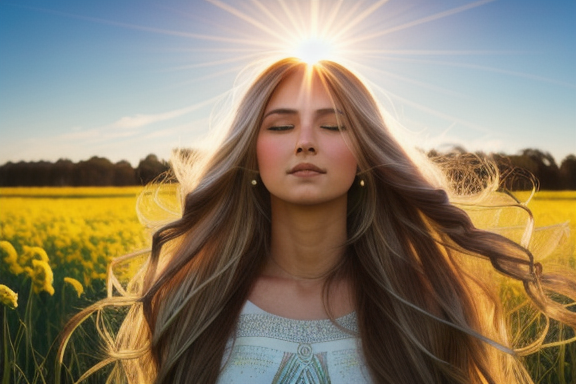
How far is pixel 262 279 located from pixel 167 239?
51 centimetres

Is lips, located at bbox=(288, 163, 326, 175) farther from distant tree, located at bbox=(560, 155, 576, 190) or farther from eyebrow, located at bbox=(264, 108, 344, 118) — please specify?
distant tree, located at bbox=(560, 155, 576, 190)

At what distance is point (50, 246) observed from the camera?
14.9ft

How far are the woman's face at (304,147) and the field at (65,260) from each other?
3.92 feet

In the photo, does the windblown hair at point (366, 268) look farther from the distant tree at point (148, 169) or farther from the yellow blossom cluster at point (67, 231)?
the distant tree at point (148, 169)

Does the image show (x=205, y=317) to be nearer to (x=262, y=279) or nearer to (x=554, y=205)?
(x=262, y=279)

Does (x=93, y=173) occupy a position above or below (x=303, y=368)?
above

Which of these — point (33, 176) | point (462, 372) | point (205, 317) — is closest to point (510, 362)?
point (462, 372)

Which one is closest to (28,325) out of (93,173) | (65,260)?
(65,260)

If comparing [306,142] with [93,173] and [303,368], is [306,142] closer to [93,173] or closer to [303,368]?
[303,368]

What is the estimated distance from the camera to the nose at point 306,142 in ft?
9.46

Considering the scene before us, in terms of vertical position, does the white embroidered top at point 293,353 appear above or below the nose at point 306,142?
below

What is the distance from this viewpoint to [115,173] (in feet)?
17.1

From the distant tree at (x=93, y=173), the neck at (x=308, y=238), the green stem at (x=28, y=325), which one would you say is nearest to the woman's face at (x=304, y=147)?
the neck at (x=308, y=238)

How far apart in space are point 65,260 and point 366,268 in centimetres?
215
